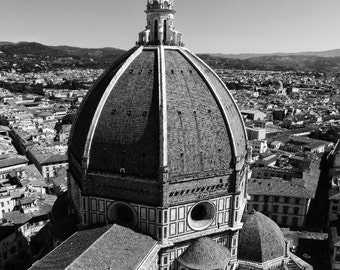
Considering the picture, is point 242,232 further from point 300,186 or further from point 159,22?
point 300,186

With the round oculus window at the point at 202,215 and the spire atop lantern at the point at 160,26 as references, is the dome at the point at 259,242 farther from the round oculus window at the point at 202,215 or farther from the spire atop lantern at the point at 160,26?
the spire atop lantern at the point at 160,26

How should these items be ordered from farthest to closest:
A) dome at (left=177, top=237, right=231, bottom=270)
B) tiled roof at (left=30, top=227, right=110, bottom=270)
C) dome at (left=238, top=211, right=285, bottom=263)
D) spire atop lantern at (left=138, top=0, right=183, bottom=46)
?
spire atop lantern at (left=138, top=0, right=183, bottom=46) → dome at (left=238, top=211, right=285, bottom=263) → dome at (left=177, top=237, right=231, bottom=270) → tiled roof at (left=30, top=227, right=110, bottom=270)

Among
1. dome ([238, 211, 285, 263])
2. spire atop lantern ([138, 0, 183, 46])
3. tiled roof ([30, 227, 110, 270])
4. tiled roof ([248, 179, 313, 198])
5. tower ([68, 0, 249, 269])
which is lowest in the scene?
tiled roof ([248, 179, 313, 198])

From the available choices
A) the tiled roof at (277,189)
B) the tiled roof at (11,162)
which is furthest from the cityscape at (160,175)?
the tiled roof at (11,162)

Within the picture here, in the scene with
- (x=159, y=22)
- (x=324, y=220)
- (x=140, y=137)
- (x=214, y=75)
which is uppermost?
(x=159, y=22)

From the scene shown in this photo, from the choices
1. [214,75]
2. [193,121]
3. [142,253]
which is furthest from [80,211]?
[214,75]

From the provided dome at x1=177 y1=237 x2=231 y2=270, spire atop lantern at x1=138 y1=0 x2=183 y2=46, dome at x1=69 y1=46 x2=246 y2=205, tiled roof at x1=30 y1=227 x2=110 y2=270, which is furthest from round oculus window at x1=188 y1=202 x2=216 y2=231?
spire atop lantern at x1=138 y1=0 x2=183 y2=46

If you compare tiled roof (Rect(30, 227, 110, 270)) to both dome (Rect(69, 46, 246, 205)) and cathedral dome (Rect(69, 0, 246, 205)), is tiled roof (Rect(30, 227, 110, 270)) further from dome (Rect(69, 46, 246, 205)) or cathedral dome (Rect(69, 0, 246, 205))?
dome (Rect(69, 46, 246, 205))

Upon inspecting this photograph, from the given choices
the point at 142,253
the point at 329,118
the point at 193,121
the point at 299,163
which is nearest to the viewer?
the point at 142,253
